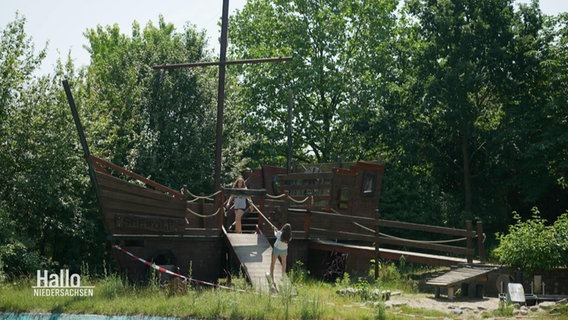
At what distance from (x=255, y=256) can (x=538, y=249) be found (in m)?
5.70

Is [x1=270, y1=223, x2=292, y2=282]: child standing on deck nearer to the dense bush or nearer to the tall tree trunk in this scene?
the dense bush

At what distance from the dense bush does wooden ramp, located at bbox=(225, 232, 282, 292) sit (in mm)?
4684

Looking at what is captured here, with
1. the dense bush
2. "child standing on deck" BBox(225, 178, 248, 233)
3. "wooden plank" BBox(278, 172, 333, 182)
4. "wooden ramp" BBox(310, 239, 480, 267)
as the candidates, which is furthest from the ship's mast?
the dense bush

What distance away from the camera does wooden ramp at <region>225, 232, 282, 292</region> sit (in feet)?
52.4

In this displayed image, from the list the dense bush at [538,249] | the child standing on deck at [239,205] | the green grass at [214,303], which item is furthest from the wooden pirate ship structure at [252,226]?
the green grass at [214,303]

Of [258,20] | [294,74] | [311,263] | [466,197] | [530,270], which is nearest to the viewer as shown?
[530,270]

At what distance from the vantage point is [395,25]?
37938mm

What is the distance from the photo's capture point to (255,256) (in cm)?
1720

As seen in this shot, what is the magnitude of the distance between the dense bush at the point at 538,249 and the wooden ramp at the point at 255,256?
468cm

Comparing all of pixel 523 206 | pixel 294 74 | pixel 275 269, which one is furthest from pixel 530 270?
pixel 294 74

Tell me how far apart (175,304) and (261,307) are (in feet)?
5.07

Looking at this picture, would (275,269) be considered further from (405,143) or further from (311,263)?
(405,143)

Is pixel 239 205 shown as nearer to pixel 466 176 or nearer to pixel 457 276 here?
pixel 457 276

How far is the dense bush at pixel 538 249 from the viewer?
16000mm
